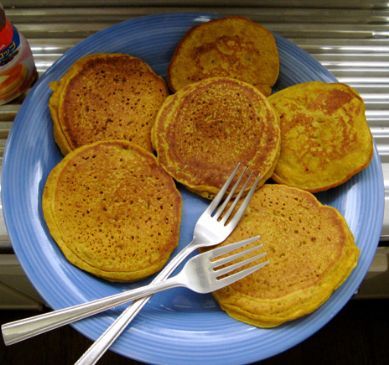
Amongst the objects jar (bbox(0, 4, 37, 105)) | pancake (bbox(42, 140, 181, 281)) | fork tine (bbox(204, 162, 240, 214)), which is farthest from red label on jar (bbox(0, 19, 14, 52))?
fork tine (bbox(204, 162, 240, 214))

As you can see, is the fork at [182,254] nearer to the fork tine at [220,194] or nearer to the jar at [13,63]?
the fork tine at [220,194]

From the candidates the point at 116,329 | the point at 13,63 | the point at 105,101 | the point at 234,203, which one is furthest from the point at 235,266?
the point at 13,63

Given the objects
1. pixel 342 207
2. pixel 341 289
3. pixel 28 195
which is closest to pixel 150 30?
pixel 28 195

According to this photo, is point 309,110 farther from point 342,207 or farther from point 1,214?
point 1,214

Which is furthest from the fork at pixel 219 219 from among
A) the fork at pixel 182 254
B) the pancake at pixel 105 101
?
the pancake at pixel 105 101

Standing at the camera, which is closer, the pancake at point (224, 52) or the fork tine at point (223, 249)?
the fork tine at point (223, 249)

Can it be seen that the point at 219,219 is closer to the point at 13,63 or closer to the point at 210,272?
the point at 210,272
